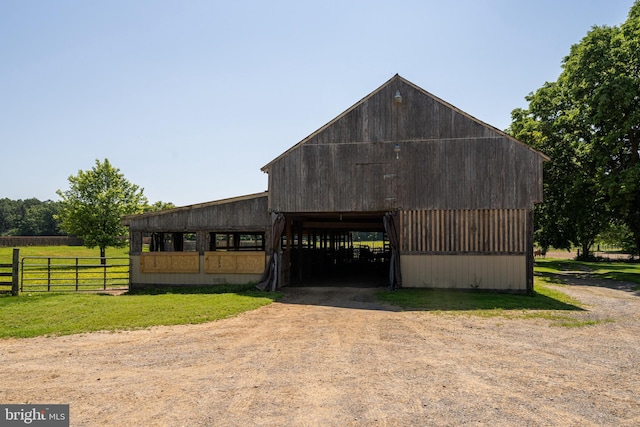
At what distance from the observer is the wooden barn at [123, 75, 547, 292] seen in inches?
644

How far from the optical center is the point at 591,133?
2627 cm

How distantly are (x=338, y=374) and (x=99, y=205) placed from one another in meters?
38.3

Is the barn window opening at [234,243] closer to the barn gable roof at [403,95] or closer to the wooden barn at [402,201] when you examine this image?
the wooden barn at [402,201]

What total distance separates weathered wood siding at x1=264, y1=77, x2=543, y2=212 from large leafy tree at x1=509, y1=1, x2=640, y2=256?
10.1 meters

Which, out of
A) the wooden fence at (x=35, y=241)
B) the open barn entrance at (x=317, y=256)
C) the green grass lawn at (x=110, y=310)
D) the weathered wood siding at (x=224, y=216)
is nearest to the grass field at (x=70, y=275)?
the green grass lawn at (x=110, y=310)

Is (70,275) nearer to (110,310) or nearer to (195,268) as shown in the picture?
(195,268)

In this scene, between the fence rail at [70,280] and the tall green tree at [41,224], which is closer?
the fence rail at [70,280]

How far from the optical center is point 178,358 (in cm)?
778

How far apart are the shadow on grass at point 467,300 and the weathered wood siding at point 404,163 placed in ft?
11.3

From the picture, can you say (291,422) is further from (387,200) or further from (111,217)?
(111,217)

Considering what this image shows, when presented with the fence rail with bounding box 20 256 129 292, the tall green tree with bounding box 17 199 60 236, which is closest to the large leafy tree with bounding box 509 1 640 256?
the fence rail with bounding box 20 256 129 292

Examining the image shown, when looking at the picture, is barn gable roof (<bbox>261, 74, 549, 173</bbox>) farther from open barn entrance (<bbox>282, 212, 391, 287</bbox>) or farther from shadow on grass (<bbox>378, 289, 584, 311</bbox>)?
shadow on grass (<bbox>378, 289, 584, 311</bbox>)

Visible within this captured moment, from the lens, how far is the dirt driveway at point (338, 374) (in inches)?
205

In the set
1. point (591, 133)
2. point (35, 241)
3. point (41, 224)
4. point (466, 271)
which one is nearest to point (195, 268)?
point (466, 271)
